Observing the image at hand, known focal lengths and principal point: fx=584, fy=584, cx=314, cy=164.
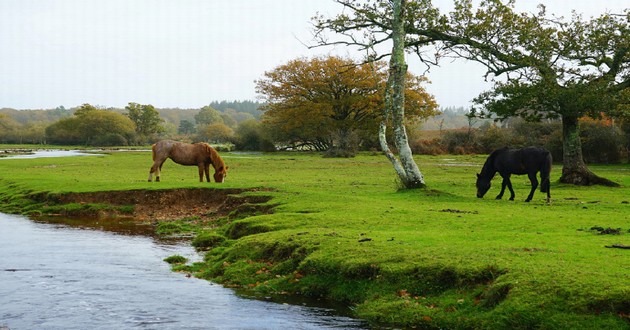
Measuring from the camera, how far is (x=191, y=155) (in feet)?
102

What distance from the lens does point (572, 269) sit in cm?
993

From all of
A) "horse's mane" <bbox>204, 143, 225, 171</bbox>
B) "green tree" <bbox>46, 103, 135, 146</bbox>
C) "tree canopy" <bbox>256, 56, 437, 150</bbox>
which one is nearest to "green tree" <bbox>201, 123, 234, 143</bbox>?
"green tree" <bbox>46, 103, 135, 146</bbox>

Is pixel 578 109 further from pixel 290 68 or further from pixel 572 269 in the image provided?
pixel 290 68

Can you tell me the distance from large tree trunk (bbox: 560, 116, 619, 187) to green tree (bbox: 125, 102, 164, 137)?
11477cm

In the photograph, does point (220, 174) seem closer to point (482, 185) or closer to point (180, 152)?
point (180, 152)

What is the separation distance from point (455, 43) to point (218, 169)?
13.5m

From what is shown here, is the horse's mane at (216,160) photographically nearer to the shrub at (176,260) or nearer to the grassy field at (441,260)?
the grassy field at (441,260)

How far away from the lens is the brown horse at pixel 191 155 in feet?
99.3

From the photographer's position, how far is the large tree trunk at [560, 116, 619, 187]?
30.2 metres

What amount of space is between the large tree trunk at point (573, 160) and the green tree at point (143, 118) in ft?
377

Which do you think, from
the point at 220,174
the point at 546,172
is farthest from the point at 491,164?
the point at 220,174

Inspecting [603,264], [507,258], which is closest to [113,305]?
[507,258]

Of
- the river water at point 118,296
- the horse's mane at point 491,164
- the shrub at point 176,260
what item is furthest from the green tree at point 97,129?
the shrub at point 176,260

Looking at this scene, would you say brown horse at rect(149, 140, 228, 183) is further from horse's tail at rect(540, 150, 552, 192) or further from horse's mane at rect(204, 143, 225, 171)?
horse's tail at rect(540, 150, 552, 192)
